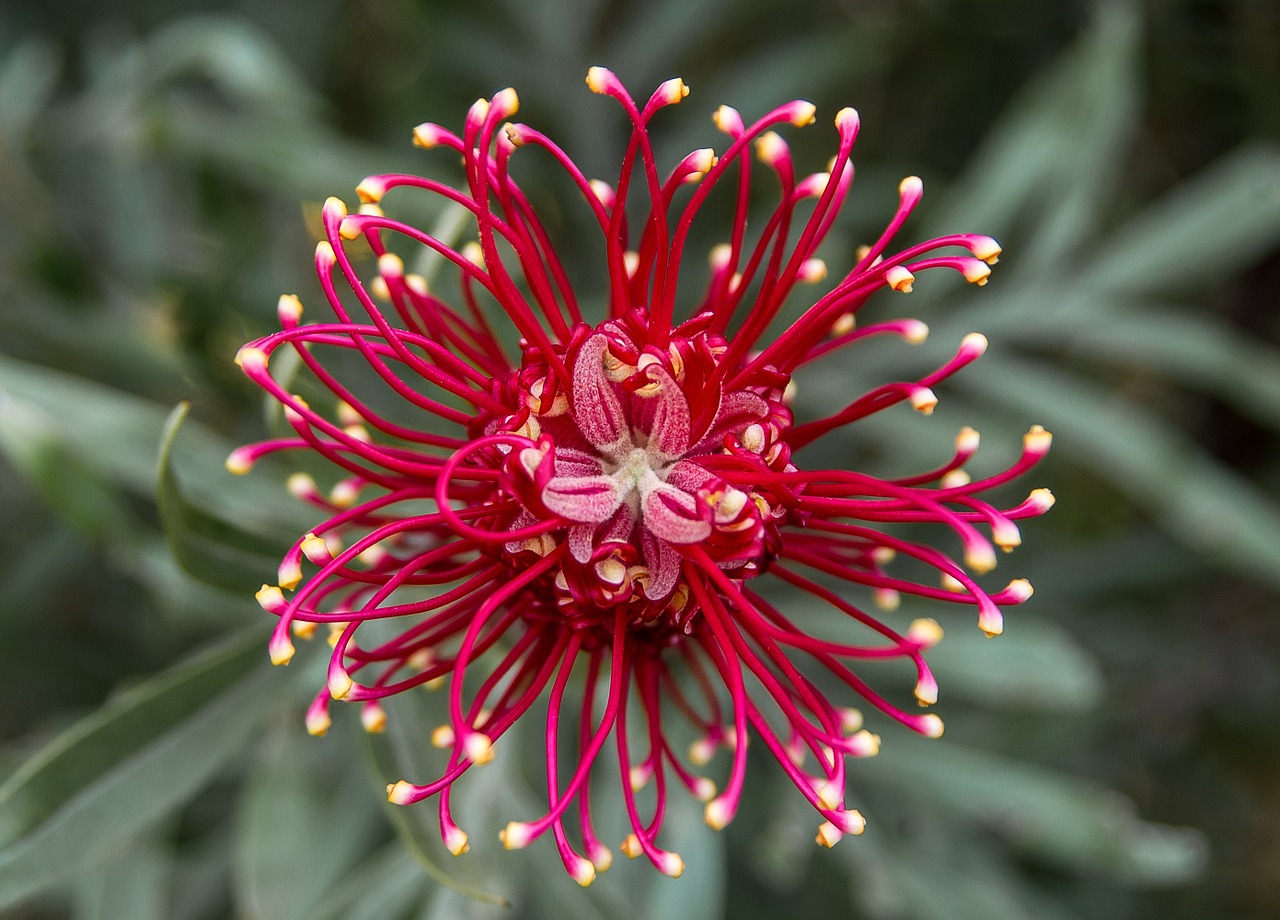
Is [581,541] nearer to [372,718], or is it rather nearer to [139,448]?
[372,718]

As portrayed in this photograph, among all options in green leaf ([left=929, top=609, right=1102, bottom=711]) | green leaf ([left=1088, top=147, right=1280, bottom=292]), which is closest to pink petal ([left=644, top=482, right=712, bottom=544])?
green leaf ([left=929, top=609, right=1102, bottom=711])

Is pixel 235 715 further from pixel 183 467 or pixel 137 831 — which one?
pixel 183 467

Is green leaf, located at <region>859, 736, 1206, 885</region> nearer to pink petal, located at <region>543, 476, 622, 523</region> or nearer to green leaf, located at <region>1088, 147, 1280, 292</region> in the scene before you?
green leaf, located at <region>1088, 147, 1280, 292</region>

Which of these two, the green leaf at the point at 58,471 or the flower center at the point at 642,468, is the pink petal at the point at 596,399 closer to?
the flower center at the point at 642,468

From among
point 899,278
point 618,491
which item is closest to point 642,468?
point 618,491

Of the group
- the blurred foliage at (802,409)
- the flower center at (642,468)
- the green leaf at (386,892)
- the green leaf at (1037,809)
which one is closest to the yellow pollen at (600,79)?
the flower center at (642,468)

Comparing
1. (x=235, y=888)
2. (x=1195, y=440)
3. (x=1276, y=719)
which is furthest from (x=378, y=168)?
(x=1276, y=719)
